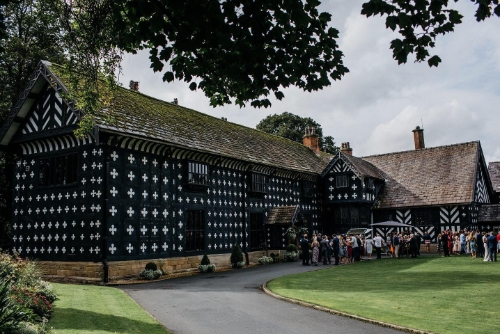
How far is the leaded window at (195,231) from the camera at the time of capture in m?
23.2

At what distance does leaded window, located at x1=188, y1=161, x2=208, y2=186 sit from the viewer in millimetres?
23438

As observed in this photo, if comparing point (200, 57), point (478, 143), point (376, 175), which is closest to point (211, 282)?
point (200, 57)

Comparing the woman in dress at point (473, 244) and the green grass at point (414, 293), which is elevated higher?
the woman in dress at point (473, 244)

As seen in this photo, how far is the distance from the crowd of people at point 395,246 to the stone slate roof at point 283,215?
6.56ft

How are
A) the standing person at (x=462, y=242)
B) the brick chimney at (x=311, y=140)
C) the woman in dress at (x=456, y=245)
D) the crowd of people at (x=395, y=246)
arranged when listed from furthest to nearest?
the brick chimney at (x=311, y=140) → the woman in dress at (x=456, y=245) → the standing person at (x=462, y=242) → the crowd of people at (x=395, y=246)

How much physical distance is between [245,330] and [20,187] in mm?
17326

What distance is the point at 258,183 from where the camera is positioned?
94.4 ft

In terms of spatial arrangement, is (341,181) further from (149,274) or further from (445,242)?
(149,274)

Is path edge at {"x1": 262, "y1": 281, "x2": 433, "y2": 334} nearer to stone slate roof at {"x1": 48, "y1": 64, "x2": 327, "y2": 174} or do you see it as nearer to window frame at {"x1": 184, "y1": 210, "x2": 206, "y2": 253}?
window frame at {"x1": 184, "y1": 210, "x2": 206, "y2": 253}

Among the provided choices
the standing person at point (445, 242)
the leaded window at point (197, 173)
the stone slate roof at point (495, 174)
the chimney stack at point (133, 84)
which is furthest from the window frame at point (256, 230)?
the stone slate roof at point (495, 174)

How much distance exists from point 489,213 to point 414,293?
24.4 meters

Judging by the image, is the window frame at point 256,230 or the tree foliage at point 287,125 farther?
the tree foliage at point 287,125

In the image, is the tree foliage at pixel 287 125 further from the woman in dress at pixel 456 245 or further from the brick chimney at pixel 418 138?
the woman in dress at pixel 456 245

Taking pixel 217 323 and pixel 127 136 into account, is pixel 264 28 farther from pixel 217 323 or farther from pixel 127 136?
pixel 127 136
